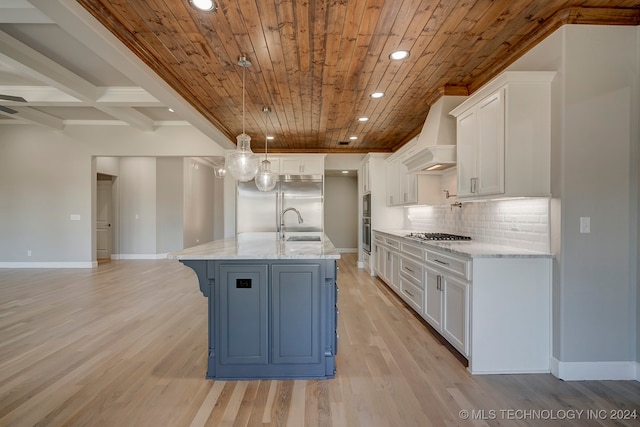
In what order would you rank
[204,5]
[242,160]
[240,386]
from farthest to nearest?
[242,160]
[240,386]
[204,5]

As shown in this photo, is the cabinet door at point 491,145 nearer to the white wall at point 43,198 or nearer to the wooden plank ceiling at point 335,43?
the wooden plank ceiling at point 335,43

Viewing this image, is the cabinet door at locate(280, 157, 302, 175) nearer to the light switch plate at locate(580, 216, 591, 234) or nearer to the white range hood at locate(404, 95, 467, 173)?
the white range hood at locate(404, 95, 467, 173)

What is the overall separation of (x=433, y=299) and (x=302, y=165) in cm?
397

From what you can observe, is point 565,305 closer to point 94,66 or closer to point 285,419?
point 285,419

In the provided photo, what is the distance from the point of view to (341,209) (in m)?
9.27

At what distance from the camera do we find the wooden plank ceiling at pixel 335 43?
2.07m

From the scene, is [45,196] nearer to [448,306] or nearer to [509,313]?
[448,306]

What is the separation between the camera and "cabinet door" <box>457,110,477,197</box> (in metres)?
2.79

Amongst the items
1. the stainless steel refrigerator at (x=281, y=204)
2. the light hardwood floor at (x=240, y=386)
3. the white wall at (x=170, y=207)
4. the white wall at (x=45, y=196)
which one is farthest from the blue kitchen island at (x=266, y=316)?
the white wall at (x=170, y=207)

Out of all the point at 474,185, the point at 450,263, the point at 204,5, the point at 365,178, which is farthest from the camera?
the point at 365,178

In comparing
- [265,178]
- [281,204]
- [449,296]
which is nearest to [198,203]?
[281,204]

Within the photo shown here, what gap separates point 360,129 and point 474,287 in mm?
3422

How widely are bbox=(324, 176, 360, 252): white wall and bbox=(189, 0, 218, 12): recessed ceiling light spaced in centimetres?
728

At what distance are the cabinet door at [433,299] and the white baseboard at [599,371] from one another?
3.00 ft
